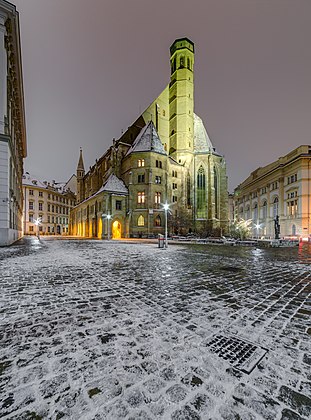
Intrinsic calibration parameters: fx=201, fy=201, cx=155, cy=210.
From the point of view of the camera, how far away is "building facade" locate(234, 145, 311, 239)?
1542 inches

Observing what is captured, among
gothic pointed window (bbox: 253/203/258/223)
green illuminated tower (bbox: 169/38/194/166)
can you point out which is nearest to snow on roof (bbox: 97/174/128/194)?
green illuminated tower (bbox: 169/38/194/166)

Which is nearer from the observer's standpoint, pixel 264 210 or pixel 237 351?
pixel 237 351

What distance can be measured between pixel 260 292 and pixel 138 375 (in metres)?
4.15

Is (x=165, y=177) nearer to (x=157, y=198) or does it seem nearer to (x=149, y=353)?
(x=157, y=198)

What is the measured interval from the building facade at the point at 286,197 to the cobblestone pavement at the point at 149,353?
40189 mm

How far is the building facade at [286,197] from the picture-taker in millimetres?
39156

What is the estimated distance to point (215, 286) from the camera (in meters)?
5.66

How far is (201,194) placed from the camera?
44.8 meters

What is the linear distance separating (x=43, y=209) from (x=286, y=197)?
6450 centimetres

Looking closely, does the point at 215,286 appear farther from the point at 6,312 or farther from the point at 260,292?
the point at 6,312

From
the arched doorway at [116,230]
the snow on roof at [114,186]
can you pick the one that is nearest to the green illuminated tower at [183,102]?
the snow on roof at [114,186]

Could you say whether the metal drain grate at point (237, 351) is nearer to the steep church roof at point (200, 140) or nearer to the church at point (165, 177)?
the church at point (165, 177)

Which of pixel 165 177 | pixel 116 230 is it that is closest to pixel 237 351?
pixel 116 230

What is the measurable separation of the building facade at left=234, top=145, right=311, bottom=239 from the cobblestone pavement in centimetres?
4019
